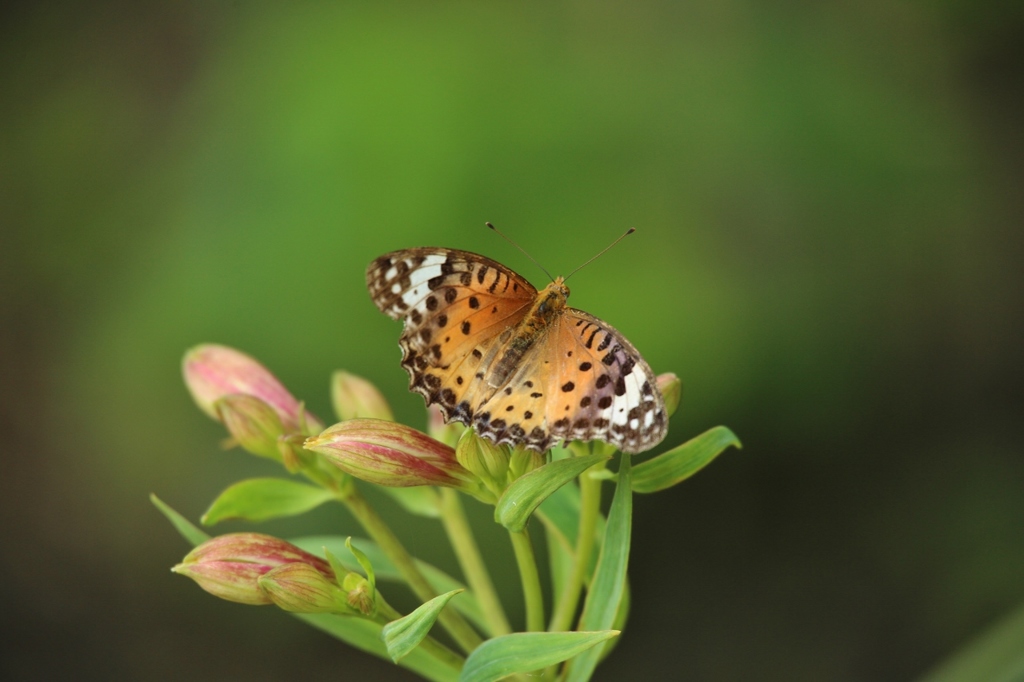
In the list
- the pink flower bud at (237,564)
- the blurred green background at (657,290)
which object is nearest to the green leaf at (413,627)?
the pink flower bud at (237,564)

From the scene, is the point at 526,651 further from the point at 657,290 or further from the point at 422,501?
the point at 657,290

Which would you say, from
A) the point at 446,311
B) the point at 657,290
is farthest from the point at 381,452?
the point at 657,290

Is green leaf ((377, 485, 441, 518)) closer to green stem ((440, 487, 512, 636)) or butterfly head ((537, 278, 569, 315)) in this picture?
green stem ((440, 487, 512, 636))

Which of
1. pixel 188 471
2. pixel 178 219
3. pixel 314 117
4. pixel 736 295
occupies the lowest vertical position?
pixel 188 471

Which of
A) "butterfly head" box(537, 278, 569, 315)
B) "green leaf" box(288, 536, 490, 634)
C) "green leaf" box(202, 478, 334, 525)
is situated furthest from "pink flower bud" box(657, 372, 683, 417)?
"green leaf" box(202, 478, 334, 525)

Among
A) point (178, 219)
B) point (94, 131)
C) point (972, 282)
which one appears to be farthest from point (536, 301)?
point (94, 131)

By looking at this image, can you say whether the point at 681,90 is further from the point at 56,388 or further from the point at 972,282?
the point at 56,388

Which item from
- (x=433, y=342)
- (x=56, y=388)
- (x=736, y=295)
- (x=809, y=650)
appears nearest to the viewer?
(x=433, y=342)

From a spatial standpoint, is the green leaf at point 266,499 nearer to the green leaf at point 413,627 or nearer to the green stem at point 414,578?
the green stem at point 414,578
